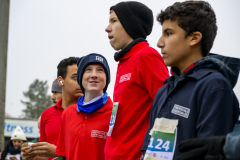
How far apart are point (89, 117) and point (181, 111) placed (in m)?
1.75

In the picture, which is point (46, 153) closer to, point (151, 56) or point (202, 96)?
point (151, 56)

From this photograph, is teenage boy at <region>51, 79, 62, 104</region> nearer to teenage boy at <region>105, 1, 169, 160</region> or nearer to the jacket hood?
teenage boy at <region>105, 1, 169, 160</region>

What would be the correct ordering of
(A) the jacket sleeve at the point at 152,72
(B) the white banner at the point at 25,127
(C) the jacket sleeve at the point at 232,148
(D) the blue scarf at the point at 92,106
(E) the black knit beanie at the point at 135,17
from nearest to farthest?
(C) the jacket sleeve at the point at 232,148 < (A) the jacket sleeve at the point at 152,72 < (E) the black knit beanie at the point at 135,17 < (D) the blue scarf at the point at 92,106 < (B) the white banner at the point at 25,127

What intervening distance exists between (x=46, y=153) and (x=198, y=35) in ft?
7.95

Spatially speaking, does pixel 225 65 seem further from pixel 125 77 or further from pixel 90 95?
pixel 90 95

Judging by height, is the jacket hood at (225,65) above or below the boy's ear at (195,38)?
below

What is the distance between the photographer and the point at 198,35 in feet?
7.48

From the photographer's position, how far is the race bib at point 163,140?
2053 millimetres

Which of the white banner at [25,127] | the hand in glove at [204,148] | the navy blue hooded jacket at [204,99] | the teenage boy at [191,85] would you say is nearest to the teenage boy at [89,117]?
the teenage boy at [191,85]

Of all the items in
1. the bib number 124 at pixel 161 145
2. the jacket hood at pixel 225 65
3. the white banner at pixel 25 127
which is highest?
the jacket hood at pixel 225 65

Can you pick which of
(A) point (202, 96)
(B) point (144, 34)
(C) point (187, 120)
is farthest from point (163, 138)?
(B) point (144, 34)

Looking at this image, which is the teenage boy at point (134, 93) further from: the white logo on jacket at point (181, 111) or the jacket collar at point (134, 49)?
the white logo on jacket at point (181, 111)

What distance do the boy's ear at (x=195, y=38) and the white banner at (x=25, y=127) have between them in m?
23.4

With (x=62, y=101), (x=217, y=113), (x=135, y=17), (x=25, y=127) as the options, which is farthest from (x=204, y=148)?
(x=25, y=127)
